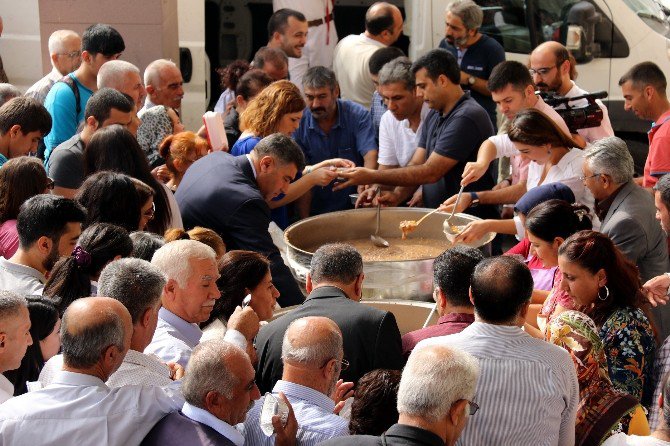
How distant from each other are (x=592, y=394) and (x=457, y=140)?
9.51 ft

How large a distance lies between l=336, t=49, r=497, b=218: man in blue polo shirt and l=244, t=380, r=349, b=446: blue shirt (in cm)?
301

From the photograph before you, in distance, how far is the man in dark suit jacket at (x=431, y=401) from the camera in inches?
105

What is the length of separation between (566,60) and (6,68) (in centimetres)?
489

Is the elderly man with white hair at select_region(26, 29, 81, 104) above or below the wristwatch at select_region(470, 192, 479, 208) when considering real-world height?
above

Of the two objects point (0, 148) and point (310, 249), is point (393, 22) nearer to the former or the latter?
point (310, 249)

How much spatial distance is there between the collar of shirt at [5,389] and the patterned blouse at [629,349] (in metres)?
2.13

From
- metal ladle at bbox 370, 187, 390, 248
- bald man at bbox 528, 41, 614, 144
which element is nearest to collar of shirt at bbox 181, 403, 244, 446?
metal ladle at bbox 370, 187, 390, 248

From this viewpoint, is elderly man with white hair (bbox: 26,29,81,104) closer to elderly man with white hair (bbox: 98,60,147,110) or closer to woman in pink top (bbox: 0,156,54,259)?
elderly man with white hair (bbox: 98,60,147,110)

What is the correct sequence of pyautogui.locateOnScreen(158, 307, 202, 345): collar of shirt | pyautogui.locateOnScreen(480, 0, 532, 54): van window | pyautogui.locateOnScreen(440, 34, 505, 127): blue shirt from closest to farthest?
pyautogui.locateOnScreen(158, 307, 202, 345): collar of shirt, pyautogui.locateOnScreen(440, 34, 505, 127): blue shirt, pyautogui.locateOnScreen(480, 0, 532, 54): van window

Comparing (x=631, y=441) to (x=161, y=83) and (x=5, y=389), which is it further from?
(x=161, y=83)

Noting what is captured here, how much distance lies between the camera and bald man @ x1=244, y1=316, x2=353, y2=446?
3133 mm

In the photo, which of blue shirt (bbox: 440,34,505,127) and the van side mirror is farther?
the van side mirror

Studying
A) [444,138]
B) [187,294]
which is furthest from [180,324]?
[444,138]

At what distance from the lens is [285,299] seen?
5.21 m
